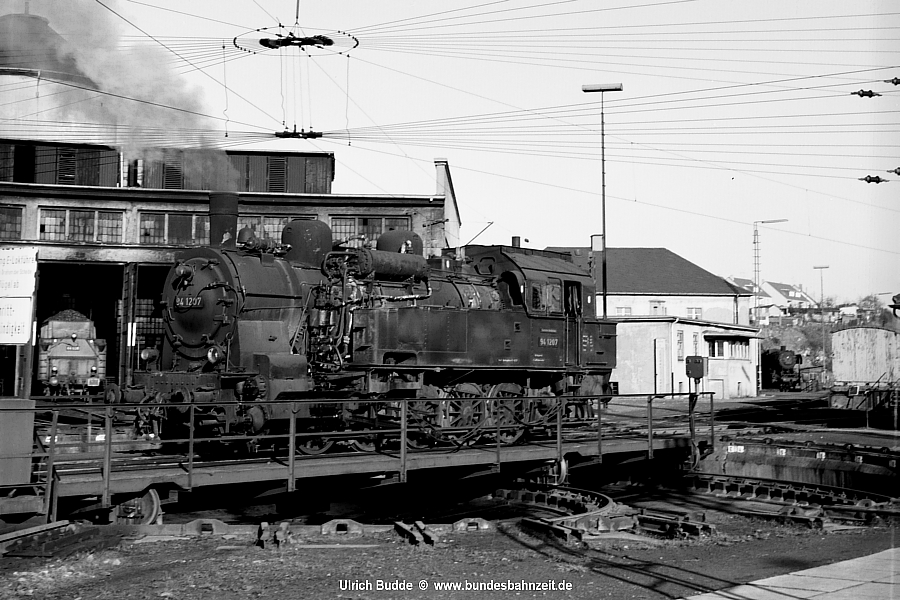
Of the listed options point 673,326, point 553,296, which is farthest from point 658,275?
point 553,296

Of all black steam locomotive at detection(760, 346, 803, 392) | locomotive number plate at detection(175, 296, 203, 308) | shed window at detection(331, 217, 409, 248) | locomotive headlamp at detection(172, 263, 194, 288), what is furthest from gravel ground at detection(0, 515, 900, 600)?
black steam locomotive at detection(760, 346, 803, 392)

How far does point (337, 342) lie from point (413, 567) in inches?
284

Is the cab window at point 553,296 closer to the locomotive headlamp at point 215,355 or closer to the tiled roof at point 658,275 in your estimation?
the locomotive headlamp at point 215,355

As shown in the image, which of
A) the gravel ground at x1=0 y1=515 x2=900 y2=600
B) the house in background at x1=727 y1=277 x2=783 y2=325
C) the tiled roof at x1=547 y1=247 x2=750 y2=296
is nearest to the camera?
the gravel ground at x1=0 y1=515 x2=900 y2=600

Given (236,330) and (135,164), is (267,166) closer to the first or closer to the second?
Result: (135,164)

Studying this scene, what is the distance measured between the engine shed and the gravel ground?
2390 cm

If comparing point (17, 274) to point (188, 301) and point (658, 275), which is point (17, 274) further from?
point (658, 275)

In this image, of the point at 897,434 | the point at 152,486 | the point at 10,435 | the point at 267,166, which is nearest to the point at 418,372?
the point at 152,486

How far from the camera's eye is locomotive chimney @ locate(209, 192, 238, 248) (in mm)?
19172

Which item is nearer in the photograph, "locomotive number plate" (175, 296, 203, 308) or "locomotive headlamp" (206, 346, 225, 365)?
"locomotive headlamp" (206, 346, 225, 365)

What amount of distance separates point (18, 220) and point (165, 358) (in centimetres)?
2145

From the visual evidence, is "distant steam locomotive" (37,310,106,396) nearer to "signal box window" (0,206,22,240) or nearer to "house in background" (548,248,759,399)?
"signal box window" (0,206,22,240)

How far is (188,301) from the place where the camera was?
16.6 meters

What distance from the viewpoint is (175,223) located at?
35469mm
